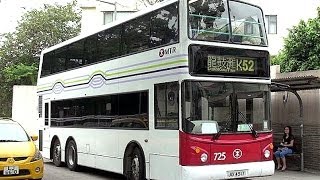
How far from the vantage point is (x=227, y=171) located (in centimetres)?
976

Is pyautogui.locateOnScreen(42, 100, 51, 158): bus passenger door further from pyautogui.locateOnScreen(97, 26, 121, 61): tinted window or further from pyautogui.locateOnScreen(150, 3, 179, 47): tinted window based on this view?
pyautogui.locateOnScreen(150, 3, 179, 47): tinted window

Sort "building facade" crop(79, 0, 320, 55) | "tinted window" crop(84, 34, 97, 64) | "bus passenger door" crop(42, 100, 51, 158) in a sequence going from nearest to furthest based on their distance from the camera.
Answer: "tinted window" crop(84, 34, 97, 64) → "bus passenger door" crop(42, 100, 51, 158) → "building facade" crop(79, 0, 320, 55)

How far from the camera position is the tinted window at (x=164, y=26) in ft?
33.2

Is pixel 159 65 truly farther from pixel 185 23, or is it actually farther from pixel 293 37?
pixel 293 37

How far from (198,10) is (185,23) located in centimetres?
56

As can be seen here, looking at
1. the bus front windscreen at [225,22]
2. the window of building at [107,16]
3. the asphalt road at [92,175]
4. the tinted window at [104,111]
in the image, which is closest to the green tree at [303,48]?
the asphalt road at [92,175]

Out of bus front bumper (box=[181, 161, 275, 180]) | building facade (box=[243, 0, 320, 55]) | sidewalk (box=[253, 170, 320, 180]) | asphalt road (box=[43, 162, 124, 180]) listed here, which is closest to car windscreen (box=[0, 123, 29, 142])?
asphalt road (box=[43, 162, 124, 180])

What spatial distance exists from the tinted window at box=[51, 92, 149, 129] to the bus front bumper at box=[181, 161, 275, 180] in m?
1.95

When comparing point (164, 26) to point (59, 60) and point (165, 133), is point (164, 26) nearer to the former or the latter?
point (165, 133)

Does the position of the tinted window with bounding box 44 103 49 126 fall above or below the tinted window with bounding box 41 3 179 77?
below

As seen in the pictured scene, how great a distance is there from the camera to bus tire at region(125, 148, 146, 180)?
11125 millimetres

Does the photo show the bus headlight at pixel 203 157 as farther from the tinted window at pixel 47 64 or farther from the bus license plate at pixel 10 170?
the tinted window at pixel 47 64

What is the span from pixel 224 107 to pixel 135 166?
2.86 m

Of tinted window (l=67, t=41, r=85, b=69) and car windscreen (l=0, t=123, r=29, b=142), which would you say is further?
tinted window (l=67, t=41, r=85, b=69)
